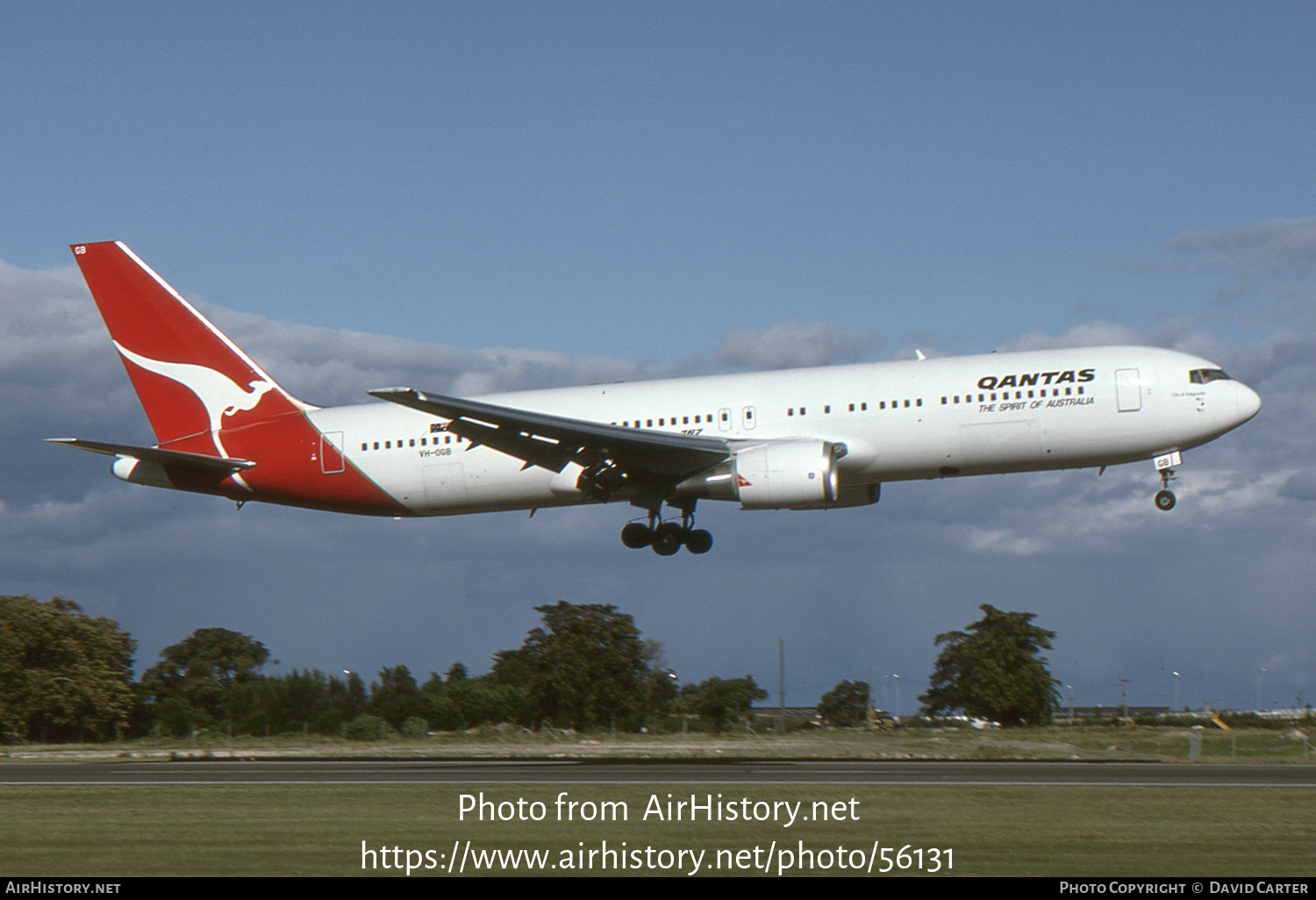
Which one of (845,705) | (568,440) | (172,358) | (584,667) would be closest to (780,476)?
(568,440)

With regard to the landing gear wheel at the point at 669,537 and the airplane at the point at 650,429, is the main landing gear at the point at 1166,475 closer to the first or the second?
the airplane at the point at 650,429

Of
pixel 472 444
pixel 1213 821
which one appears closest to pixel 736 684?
pixel 472 444

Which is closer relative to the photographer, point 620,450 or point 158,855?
point 158,855

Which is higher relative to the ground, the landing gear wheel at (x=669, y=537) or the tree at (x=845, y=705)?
the landing gear wheel at (x=669, y=537)

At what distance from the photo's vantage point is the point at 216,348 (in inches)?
1545

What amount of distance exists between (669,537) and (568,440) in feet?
16.7

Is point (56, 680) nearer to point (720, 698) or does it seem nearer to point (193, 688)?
point (193, 688)

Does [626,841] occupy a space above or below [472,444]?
below

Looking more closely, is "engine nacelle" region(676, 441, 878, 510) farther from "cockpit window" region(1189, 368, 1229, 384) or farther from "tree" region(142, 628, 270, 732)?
"tree" region(142, 628, 270, 732)

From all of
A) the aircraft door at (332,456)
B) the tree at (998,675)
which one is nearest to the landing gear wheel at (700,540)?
the aircraft door at (332,456)

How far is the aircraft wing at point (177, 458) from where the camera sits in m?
33.3

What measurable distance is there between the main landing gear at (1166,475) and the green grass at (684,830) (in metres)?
8.33

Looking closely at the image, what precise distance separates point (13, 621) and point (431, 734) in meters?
25.1
